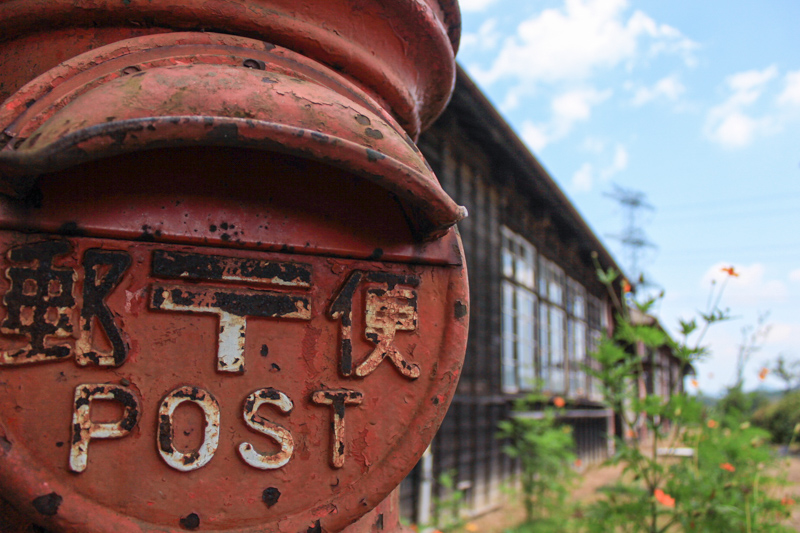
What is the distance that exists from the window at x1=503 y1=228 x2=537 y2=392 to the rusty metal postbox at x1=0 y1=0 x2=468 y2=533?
6261 mm

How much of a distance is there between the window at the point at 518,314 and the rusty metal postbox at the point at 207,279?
6.26m

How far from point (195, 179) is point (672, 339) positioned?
76.1 inches

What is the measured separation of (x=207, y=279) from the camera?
0.74m

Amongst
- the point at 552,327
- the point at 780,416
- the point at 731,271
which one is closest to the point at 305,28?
the point at 731,271

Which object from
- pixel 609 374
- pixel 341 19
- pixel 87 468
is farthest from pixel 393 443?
pixel 609 374

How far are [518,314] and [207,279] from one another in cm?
732

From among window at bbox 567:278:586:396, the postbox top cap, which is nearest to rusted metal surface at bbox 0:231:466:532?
the postbox top cap

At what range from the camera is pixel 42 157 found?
61cm

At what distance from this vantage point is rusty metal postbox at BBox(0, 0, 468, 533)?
67 centimetres

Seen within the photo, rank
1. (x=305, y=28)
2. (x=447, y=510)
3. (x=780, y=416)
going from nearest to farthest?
(x=305, y=28) < (x=447, y=510) < (x=780, y=416)

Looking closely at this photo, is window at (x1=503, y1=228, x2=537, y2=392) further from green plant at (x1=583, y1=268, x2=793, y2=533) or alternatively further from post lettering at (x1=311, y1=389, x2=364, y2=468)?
post lettering at (x1=311, y1=389, x2=364, y2=468)

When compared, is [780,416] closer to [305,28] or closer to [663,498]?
[663,498]

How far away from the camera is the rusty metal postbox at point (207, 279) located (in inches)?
26.3

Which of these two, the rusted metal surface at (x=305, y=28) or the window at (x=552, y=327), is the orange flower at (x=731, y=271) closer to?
the rusted metal surface at (x=305, y=28)
